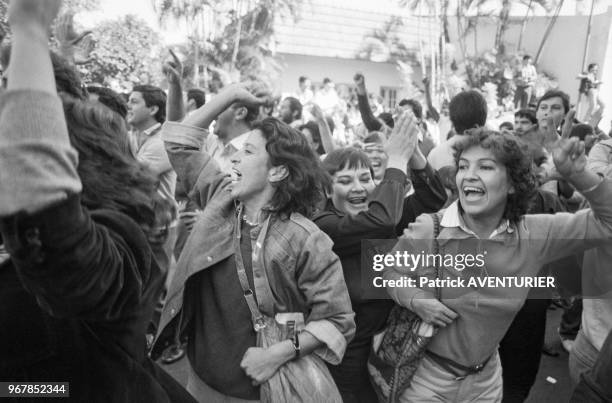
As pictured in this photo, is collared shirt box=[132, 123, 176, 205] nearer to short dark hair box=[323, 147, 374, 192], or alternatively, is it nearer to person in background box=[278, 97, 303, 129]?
short dark hair box=[323, 147, 374, 192]

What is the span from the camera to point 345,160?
124 inches

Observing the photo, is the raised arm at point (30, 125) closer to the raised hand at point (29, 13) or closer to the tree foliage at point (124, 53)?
the raised hand at point (29, 13)

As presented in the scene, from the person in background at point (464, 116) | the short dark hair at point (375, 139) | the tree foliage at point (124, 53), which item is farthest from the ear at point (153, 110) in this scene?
the tree foliage at point (124, 53)

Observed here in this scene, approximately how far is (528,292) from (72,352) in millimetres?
2097

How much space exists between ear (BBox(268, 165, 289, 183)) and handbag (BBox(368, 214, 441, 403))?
2.57ft

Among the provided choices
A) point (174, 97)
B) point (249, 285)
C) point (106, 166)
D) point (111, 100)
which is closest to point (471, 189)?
point (249, 285)

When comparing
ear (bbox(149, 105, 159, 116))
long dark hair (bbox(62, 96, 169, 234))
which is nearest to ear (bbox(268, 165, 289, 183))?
long dark hair (bbox(62, 96, 169, 234))

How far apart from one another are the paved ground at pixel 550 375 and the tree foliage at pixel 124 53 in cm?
1203

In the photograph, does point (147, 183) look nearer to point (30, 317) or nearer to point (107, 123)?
point (107, 123)

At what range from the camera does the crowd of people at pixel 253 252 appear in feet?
3.08

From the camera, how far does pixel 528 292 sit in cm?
258

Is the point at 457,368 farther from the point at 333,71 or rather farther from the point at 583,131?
the point at 333,71

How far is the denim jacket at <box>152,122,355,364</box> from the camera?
2135 mm

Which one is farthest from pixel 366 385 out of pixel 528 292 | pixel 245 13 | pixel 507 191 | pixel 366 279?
pixel 245 13
